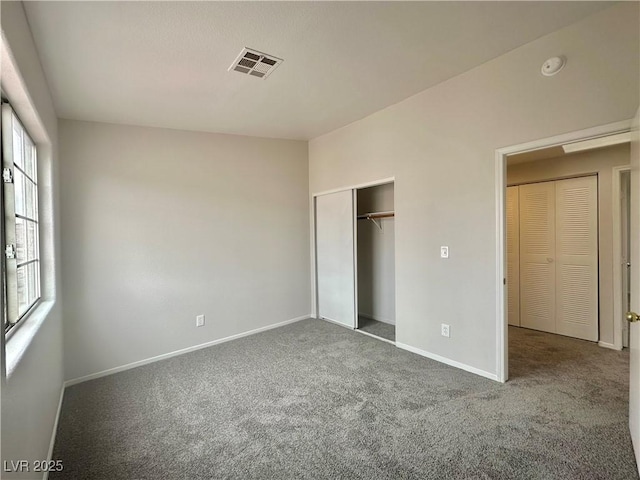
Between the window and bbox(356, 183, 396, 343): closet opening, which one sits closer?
the window

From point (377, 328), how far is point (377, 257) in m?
1.04

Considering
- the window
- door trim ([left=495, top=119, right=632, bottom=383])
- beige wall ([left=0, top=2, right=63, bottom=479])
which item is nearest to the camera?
beige wall ([left=0, top=2, right=63, bottom=479])

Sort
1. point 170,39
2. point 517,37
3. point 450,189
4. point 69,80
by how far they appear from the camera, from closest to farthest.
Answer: point 170,39, point 517,37, point 69,80, point 450,189

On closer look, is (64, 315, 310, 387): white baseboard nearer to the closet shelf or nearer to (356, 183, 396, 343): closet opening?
(356, 183, 396, 343): closet opening

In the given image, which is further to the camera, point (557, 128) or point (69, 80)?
point (69, 80)

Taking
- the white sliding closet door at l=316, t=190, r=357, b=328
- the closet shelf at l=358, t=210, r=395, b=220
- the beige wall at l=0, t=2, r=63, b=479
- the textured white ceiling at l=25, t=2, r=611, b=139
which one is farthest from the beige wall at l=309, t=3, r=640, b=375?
the beige wall at l=0, t=2, r=63, b=479

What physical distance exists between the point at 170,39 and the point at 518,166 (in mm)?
4371

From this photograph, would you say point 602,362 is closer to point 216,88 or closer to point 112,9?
point 216,88

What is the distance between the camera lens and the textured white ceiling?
1.85m

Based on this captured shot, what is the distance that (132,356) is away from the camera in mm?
3340

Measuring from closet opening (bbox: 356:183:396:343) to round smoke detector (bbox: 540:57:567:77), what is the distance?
2.23 m

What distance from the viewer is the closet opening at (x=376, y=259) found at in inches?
175

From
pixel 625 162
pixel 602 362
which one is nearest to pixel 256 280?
pixel 602 362

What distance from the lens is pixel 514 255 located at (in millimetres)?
4363
